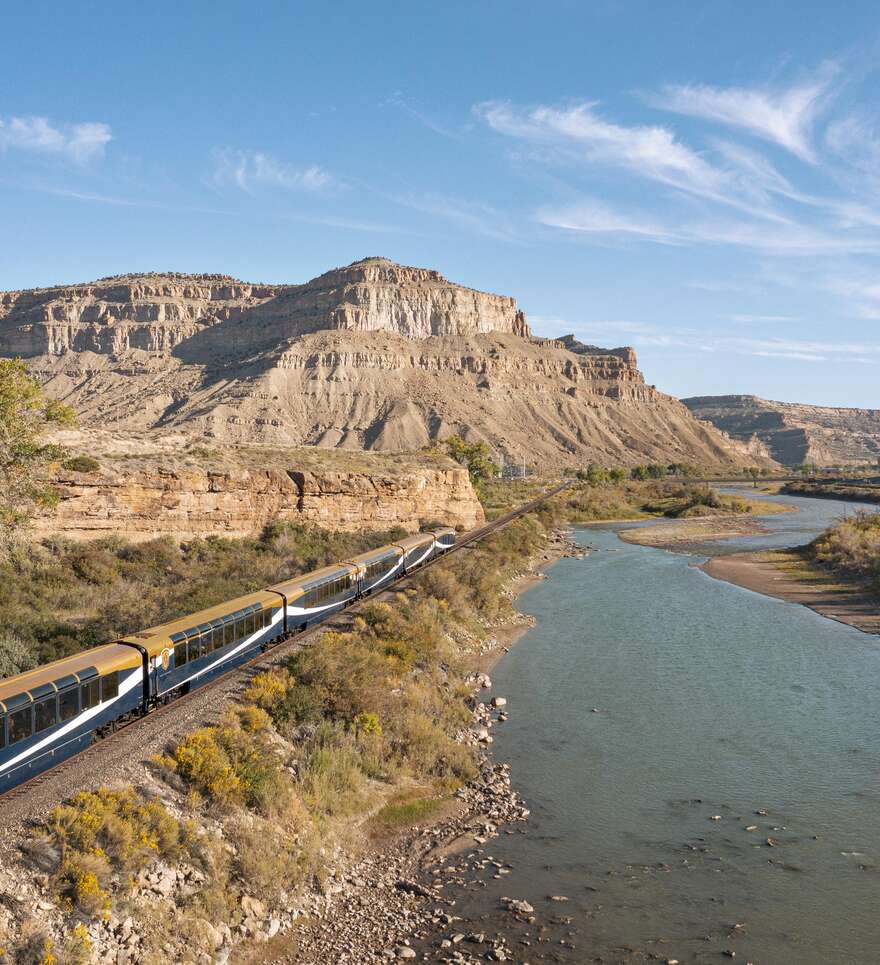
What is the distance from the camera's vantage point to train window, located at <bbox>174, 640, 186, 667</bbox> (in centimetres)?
1720

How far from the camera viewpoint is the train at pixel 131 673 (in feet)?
41.8

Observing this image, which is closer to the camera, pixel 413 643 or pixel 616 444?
pixel 413 643

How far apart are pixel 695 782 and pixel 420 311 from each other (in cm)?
18809

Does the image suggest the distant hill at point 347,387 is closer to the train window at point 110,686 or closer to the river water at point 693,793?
the river water at point 693,793

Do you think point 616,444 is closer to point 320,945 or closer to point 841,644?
point 841,644

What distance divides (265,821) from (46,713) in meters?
4.26

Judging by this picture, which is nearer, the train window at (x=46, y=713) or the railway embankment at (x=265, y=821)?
the railway embankment at (x=265, y=821)

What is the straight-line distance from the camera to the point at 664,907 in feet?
44.2

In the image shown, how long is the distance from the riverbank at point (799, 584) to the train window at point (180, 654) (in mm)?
30901

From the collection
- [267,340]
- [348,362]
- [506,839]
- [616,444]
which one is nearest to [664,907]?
[506,839]

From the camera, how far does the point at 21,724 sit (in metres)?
12.5

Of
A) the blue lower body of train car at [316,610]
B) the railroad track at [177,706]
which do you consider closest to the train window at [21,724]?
the railroad track at [177,706]

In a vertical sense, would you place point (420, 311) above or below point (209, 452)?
above

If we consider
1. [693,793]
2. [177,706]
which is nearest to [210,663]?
[177,706]
